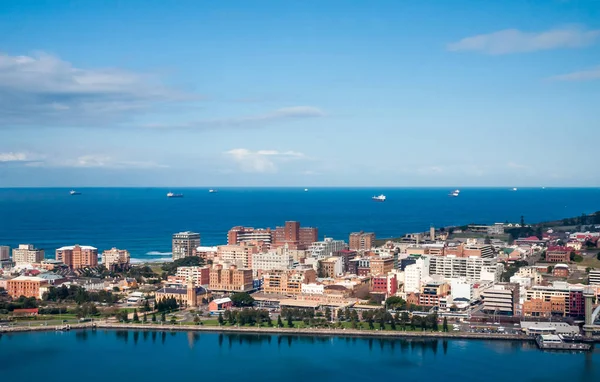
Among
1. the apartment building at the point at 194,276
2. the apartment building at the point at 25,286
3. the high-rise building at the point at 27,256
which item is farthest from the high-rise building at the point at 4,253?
the apartment building at the point at 194,276

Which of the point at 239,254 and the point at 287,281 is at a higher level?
the point at 239,254

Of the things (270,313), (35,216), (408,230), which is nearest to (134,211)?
(35,216)

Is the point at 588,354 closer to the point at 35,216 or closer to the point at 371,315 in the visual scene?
the point at 371,315

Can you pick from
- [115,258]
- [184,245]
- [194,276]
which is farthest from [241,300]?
[184,245]

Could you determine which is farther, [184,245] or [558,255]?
[184,245]

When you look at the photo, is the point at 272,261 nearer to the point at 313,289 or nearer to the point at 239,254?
the point at 239,254
